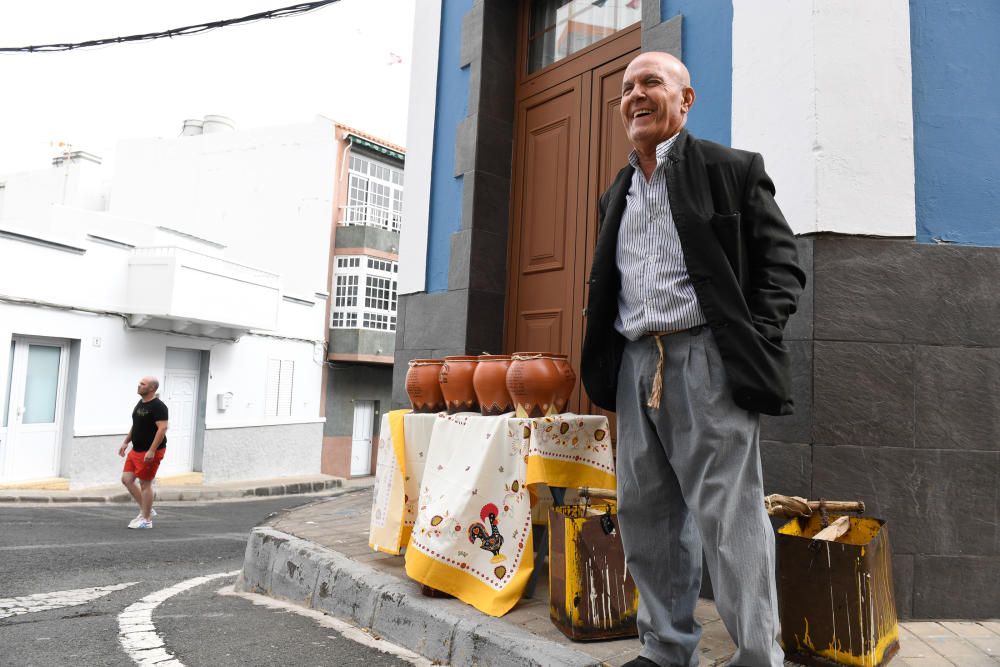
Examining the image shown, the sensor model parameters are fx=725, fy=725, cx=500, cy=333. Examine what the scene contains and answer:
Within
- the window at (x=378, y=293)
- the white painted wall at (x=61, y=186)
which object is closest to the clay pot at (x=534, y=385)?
the window at (x=378, y=293)

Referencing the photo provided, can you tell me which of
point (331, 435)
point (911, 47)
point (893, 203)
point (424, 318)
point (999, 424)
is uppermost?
point (911, 47)

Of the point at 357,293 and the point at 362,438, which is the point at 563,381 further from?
the point at 362,438

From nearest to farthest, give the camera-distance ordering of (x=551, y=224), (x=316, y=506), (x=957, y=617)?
(x=957, y=617) < (x=551, y=224) < (x=316, y=506)

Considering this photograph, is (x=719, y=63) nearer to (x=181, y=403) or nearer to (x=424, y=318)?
(x=424, y=318)

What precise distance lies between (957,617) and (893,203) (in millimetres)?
1801

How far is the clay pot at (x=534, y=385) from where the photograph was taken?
335cm

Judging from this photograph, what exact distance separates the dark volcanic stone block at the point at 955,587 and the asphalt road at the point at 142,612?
7.00 ft

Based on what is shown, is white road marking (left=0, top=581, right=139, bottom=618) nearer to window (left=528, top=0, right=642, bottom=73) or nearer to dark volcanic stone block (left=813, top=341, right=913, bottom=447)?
dark volcanic stone block (left=813, top=341, right=913, bottom=447)

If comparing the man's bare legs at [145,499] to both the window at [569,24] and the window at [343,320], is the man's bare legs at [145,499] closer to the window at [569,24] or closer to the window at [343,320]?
the window at [569,24]

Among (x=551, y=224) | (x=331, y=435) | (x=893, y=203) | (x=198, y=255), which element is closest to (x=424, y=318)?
(x=551, y=224)

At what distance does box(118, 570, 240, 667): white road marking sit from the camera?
2.98 m

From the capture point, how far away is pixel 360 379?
23797mm

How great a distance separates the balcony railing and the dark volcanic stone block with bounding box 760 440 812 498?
69.8 ft

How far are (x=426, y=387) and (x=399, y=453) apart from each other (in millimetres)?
390
